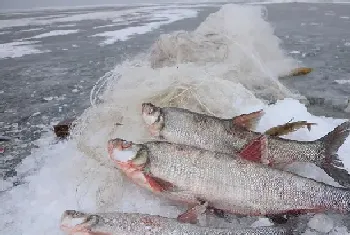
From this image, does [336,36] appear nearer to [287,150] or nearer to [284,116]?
[284,116]

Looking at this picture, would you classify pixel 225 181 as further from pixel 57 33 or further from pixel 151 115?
pixel 57 33

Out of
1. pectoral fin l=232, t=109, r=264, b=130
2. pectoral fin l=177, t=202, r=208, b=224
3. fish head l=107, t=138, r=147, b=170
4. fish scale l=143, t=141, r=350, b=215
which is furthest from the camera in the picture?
pectoral fin l=232, t=109, r=264, b=130

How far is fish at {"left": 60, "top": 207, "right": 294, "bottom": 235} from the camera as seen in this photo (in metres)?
3.52

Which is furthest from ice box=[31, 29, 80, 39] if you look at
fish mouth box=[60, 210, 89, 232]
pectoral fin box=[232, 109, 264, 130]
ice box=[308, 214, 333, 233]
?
ice box=[308, 214, 333, 233]

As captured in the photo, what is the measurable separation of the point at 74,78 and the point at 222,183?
8.12 m

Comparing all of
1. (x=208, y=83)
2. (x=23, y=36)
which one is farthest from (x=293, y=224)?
(x=23, y=36)

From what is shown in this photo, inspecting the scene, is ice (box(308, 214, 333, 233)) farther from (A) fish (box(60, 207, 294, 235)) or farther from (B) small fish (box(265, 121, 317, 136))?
(B) small fish (box(265, 121, 317, 136))

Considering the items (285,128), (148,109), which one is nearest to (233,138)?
(285,128)

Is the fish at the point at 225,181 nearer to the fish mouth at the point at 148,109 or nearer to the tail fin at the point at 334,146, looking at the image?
the tail fin at the point at 334,146

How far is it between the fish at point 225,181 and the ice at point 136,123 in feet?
0.59

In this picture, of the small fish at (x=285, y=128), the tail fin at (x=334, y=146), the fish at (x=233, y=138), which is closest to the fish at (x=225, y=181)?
the fish at (x=233, y=138)

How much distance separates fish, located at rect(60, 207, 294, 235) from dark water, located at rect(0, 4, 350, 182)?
2.22 m

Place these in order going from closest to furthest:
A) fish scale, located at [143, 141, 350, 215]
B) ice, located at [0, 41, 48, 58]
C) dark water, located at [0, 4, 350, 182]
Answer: fish scale, located at [143, 141, 350, 215]
dark water, located at [0, 4, 350, 182]
ice, located at [0, 41, 48, 58]

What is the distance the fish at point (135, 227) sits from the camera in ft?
11.6
